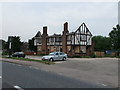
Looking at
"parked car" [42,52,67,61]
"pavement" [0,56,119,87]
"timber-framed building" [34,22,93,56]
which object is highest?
"timber-framed building" [34,22,93,56]

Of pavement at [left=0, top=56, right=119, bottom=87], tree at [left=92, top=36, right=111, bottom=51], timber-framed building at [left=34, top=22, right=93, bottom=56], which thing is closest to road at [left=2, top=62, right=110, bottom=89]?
pavement at [left=0, top=56, right=119, bottom=87]

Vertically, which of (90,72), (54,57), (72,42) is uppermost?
(72,42)

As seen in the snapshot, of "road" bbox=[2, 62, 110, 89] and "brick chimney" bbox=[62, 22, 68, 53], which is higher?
"brick chimney" bbox=[62, 22, 68, 53]

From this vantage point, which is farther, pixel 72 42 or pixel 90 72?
pixel 72 42

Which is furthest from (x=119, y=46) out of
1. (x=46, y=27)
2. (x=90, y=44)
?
(x=46, y=27)

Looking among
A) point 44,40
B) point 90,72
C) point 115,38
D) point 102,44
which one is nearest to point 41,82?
point 90,72

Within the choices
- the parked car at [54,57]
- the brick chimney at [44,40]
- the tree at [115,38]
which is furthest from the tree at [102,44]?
the parked car at [54,57]

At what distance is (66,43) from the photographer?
6469 centimetres

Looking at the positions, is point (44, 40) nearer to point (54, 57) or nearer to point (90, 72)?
point (54, 57)

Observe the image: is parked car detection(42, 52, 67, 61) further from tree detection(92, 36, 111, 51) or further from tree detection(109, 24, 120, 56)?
tree detection(92, 36, 111, 51)

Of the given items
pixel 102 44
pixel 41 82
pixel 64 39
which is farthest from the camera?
pixel 102 44

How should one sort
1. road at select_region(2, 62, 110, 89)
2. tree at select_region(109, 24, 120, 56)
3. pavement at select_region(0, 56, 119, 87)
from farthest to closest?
tree at select_region(109, 24, 120, 56) → pavement at select_region(0, 56, 119, 87) → road at select_region(2, 62, 110, 89)

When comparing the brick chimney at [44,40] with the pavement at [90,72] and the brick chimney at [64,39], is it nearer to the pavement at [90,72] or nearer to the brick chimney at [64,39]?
the brick chimney at [64,39]

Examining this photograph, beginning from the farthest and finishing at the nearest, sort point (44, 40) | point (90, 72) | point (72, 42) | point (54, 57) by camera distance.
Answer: point (44, 40) → point (72, 42) → point (54, 57) → point (90, 72)
